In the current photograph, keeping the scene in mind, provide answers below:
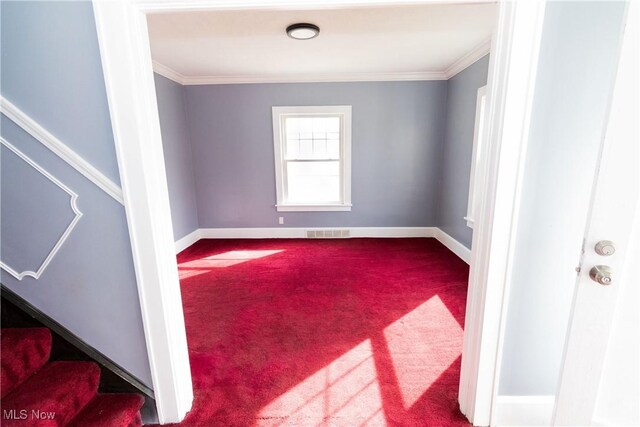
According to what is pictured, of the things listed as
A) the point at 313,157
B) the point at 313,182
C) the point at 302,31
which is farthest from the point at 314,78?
the point at 302,31

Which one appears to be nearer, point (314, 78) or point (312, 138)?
point (314, 78)

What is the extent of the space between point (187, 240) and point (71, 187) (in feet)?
10.5

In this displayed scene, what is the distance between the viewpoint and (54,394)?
1.22m

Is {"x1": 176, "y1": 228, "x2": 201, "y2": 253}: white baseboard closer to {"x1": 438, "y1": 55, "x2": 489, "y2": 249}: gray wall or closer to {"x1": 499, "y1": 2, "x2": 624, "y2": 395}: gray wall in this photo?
{"x1": 438, "y1": 55, "x2": 489, "y2": 249}: gray wall

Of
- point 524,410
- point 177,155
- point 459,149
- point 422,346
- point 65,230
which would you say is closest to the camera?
point 65,230

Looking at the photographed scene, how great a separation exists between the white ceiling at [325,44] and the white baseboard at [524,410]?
207 cm

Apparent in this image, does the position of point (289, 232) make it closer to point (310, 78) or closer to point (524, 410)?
point (310, 78)

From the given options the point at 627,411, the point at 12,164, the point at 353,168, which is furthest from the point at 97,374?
the point at 353,168

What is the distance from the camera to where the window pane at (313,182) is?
14.6ft

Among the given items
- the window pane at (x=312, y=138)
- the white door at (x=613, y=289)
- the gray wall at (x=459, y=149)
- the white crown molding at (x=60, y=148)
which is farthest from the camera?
the window pane at (x=312, y=138)

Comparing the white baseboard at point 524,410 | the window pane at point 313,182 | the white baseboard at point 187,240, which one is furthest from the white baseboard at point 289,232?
the white baseboard at point 524,410

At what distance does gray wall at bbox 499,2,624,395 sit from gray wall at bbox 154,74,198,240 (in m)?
3.87

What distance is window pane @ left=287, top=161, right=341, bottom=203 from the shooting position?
14.6ft

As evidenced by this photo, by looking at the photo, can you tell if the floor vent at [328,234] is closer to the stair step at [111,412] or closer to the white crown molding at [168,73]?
the white crown molding at [168,73]
